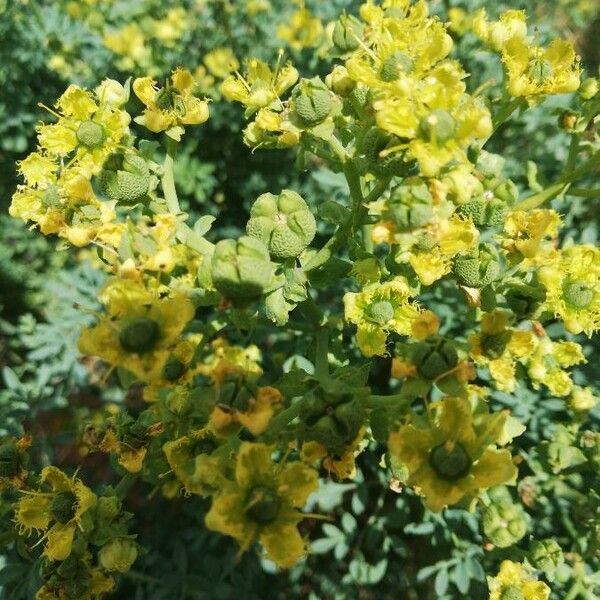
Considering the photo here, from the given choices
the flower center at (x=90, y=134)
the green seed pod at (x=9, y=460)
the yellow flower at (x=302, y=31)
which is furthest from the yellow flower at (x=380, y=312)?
the yellow flower at (x=302, y=31)

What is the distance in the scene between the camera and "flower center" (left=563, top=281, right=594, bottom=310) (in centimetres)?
169

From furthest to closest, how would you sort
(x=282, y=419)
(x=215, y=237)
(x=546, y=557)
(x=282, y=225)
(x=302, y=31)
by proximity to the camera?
(x=215, y=237) → (x=302, y=31) → (x=546, y=557) → (x=282, y=225) → (x=282, y=419)

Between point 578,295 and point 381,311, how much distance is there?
55 cm

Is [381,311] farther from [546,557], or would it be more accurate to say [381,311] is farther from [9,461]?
[9,461]

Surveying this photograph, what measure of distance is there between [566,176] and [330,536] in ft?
5.32

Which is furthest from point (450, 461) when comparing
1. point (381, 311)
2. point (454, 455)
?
point (381, 311)

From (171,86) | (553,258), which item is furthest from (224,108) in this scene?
(553,258)

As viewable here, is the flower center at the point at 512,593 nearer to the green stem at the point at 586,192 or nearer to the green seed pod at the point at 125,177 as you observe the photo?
the green stem at the point at 586,192

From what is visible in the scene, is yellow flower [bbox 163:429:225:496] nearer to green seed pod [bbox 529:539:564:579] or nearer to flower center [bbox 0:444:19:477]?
flower center [bbox 0:444:19:477]

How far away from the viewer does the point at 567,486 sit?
7.32 ft

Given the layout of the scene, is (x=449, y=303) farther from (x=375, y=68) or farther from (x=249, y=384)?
(x=249, y=384)

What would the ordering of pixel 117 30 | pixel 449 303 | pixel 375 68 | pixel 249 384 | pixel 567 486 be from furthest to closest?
pixel 117 30
pixel 449 303
pixel 567 486
pixel 375 68
pixel 249 384

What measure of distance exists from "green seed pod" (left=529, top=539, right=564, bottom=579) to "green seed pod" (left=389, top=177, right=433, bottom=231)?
1.18 meters

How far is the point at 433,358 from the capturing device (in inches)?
52.6
